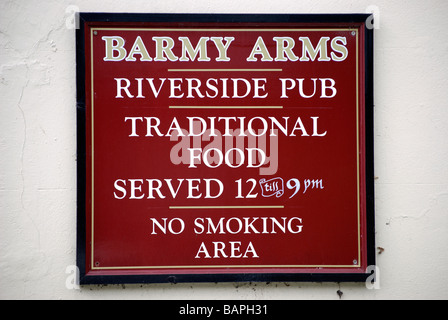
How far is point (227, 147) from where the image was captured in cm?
183

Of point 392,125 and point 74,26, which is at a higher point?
point 74,26

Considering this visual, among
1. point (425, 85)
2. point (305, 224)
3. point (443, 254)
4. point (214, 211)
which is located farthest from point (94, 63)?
point (443, 254)

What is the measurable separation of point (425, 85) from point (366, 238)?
1023 millimetres

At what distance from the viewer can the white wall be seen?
6.02ft

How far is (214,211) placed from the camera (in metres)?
1.83

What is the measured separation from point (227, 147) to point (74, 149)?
0.95m

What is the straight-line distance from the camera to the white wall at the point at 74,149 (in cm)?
183

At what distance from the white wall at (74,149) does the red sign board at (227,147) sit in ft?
0.40

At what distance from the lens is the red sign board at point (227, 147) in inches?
71.1

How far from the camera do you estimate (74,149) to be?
1.83m

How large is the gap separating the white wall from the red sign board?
0.40 feet
